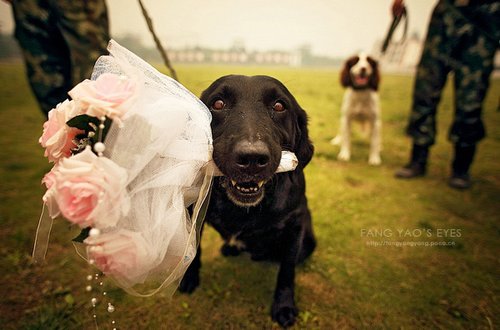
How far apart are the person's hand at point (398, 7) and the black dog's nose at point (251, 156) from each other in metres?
3.31

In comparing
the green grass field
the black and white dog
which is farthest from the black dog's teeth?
the black and white dog

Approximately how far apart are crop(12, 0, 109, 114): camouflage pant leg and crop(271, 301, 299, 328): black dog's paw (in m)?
2.81

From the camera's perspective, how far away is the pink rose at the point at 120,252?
102 centimetres

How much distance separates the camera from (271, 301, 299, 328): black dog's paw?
6.12ft

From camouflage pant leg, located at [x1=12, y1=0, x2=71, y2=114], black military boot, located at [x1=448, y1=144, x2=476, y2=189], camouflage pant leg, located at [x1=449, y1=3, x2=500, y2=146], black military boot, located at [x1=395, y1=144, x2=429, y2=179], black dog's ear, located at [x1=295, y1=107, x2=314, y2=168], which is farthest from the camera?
black military boot, located at [x1=395, y1=144, x2=429, y2=179]

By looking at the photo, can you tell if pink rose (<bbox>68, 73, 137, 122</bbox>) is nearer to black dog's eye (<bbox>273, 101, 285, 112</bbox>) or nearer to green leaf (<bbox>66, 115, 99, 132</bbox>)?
green leaf (<bbox>66, 115, 99, 132</bbox>)

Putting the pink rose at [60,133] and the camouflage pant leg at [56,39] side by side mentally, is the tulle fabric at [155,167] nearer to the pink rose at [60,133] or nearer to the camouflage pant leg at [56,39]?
the pink rose at [60,133]

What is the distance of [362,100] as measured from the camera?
529 cm

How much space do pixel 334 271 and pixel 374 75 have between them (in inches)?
167

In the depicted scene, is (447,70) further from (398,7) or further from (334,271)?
(334,271)

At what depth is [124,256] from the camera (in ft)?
3.46

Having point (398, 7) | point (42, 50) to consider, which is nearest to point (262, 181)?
point (42, 50)

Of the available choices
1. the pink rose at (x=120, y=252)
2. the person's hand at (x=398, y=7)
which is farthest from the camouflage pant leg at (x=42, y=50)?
the person's hand at (x=398, y=7)

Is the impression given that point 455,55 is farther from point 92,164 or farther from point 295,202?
point 92,164
